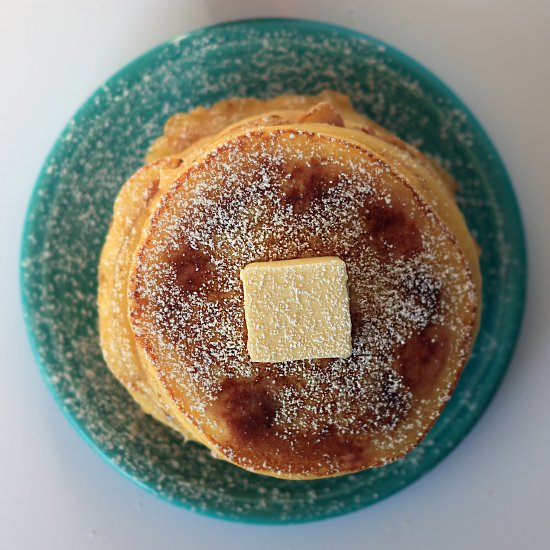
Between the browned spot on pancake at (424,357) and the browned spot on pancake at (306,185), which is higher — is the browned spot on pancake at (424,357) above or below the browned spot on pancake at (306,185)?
below

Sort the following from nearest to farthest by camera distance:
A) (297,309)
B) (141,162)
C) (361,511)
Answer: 1. (297,309)
2. (141,162)
3. (361,511)

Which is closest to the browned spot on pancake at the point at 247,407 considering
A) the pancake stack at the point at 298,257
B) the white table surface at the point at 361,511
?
the pancake stack at the point at 298,257

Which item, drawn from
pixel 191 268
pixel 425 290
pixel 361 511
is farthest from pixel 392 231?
pixel 361 511

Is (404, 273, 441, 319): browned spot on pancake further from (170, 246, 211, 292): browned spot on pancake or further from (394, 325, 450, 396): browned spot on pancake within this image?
(170, 246, 211, 292): browned spot on pancake

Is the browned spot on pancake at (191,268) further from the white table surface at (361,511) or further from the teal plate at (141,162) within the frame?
the white table surface at (361,511)

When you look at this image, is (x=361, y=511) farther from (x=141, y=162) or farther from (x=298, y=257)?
(x=141, y=162)

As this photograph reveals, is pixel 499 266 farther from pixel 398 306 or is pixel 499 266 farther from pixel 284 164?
pixel 284 164
